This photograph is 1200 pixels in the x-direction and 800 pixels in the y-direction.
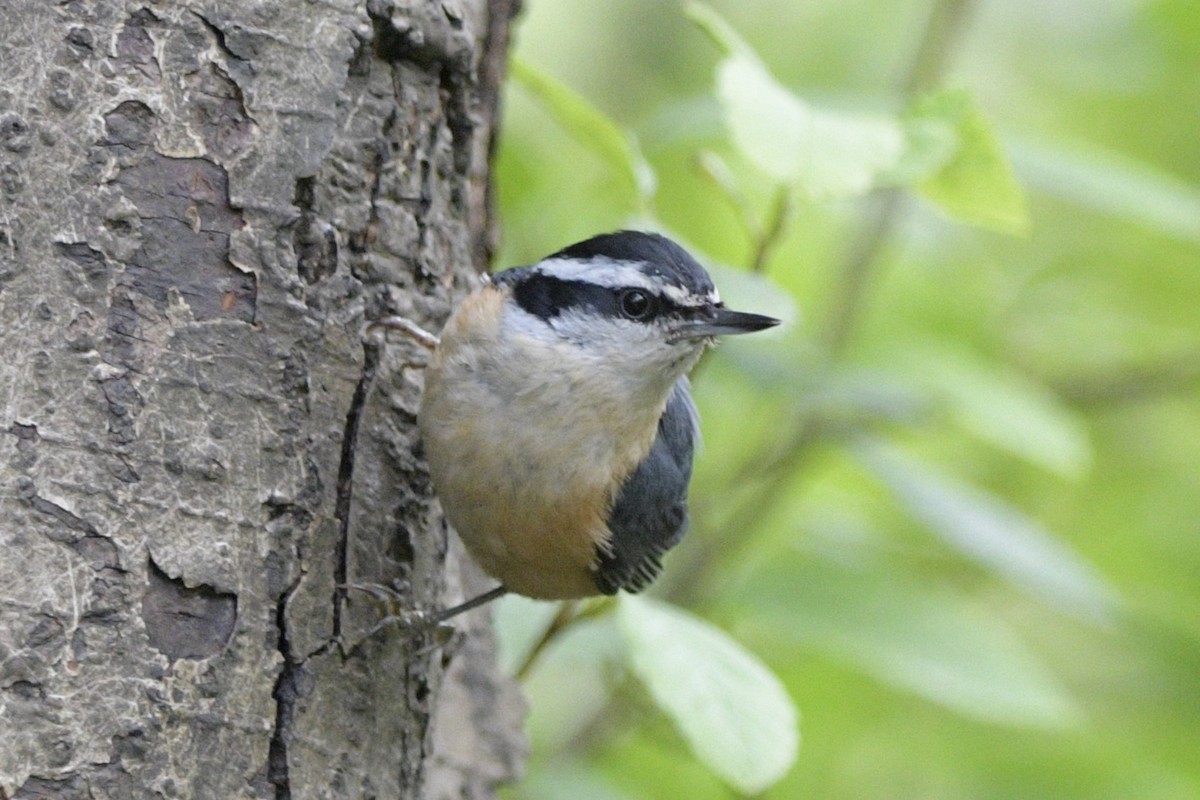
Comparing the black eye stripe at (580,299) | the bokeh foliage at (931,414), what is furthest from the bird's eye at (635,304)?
the bokeh foliage at (931,414)

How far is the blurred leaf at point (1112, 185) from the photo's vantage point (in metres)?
2.93

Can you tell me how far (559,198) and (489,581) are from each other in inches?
45.5

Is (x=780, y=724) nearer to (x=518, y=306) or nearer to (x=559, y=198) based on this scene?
(x=518, y=306)

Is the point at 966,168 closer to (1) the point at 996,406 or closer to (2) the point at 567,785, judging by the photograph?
(1) the point at 996,406

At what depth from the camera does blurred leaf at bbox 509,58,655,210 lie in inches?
105

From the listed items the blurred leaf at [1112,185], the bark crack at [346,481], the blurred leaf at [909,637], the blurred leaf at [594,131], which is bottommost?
the blurred leaf at [909,637]

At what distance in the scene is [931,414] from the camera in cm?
360

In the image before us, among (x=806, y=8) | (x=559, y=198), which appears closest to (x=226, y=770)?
(x=559, y=198)

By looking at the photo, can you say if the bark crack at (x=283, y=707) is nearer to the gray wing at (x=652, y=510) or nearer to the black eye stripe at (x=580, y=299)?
the gray wing at (x=652, y=510)

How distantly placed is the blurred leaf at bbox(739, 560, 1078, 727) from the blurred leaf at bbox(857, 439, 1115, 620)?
0.55 feet

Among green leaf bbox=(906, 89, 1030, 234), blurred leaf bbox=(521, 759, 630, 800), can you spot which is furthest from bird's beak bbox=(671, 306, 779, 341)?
blurred leaf bbox=(521, 759, 630, 800)

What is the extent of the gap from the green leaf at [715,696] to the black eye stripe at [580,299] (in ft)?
1.77

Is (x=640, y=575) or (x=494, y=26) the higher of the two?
(x=494, y=26)

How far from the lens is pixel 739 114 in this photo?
91.7 inches
